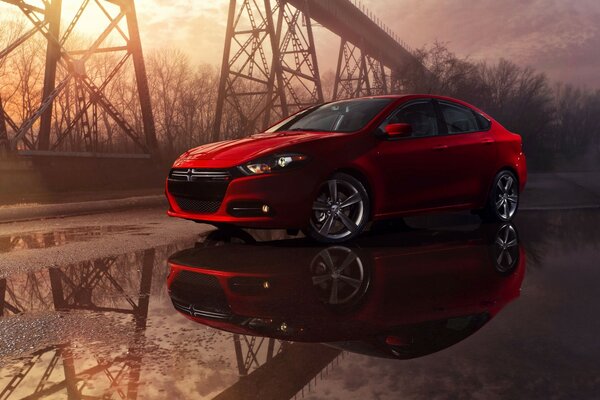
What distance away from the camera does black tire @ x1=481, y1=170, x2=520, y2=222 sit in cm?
761

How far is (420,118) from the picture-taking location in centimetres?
705

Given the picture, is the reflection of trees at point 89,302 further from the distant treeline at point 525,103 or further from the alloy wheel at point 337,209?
the distant treeline at point 525,103

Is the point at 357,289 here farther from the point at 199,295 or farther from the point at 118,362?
the point at 118,362

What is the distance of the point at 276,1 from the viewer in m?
27.8

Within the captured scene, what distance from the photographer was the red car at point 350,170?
18.7ft

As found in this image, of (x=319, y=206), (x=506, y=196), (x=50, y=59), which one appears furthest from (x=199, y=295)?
(x=50, y=59)

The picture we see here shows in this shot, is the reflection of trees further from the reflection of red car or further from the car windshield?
the car windshield

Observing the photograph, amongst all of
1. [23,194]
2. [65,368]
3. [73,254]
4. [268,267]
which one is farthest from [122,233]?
[23,194]

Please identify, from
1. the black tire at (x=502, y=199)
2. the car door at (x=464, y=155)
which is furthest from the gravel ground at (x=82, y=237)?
the black tire at (x=502, y=199)

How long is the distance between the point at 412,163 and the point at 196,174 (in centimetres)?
227

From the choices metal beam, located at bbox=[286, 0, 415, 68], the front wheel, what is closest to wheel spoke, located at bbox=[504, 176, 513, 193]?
the front wheel

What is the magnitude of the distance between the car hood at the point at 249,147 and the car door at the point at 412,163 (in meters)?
0.63

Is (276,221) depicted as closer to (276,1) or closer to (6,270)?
(6,270)

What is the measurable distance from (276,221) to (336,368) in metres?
3.18
